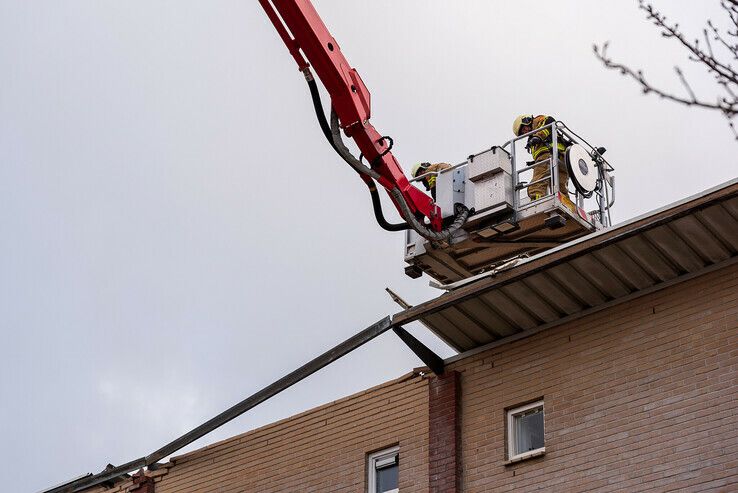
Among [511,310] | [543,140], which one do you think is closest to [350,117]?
[543,140]

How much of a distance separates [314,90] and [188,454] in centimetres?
627

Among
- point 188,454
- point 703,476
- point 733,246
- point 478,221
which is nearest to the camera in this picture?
point 703,476

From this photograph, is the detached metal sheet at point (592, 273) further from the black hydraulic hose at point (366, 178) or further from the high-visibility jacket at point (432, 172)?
the high-visibility jacket at point (432, 172)

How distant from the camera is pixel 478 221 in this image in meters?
18.7

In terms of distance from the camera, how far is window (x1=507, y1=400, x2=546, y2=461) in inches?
660

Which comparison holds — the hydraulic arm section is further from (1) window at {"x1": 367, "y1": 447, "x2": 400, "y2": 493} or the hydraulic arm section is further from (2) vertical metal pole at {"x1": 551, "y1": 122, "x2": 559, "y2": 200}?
(1) window at {"x1": 367, "y1": 447, "x2": 400, "y2": 493}

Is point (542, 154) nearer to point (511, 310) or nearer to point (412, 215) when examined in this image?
point (412, 215)

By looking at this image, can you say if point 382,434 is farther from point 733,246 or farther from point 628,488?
point 733,246

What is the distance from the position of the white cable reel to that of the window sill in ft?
12.9

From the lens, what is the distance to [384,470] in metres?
18.3

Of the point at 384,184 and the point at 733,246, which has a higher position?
the point at 384,184

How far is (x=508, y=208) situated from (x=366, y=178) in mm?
2072

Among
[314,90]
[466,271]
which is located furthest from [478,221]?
[314,90]

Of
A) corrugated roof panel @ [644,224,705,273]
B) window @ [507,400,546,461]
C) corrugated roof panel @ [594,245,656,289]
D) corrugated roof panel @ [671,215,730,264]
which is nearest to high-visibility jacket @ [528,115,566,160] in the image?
corrugated roof panel @ [594,245,656,289]
